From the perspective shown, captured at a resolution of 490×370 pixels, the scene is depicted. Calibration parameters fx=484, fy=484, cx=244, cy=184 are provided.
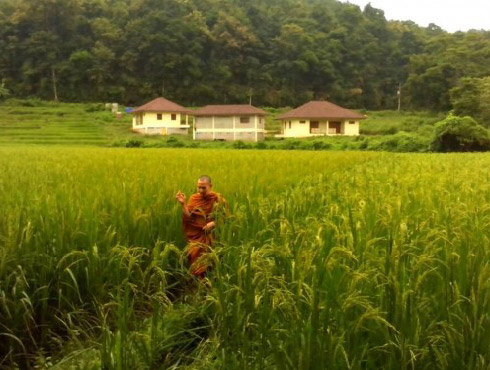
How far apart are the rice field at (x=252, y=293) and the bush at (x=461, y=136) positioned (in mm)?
20388

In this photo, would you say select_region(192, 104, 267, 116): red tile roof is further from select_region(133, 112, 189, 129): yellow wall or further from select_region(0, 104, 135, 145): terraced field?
select_region(0, 104, 135, 145): terraced field

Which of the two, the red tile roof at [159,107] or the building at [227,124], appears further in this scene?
the red tile roof at [159,107]

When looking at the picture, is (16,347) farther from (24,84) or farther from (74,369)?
(24,84)

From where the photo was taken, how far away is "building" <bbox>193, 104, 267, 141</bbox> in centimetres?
3703

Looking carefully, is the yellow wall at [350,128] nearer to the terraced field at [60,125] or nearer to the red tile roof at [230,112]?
the red tile roof at [230,112]

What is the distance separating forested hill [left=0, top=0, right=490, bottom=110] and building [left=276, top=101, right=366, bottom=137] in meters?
12.9

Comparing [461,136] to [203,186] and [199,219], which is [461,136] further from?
[199,219]

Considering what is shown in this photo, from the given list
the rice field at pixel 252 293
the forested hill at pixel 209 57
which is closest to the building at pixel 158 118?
the forested hill at pixel 209 57

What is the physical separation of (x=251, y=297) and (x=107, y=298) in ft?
4.07

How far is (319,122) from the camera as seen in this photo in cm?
3828

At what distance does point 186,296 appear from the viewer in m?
3.30

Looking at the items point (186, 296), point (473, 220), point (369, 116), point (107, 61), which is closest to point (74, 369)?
point (186, 296)

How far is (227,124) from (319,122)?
7.29m

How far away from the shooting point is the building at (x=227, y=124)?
121 ft
